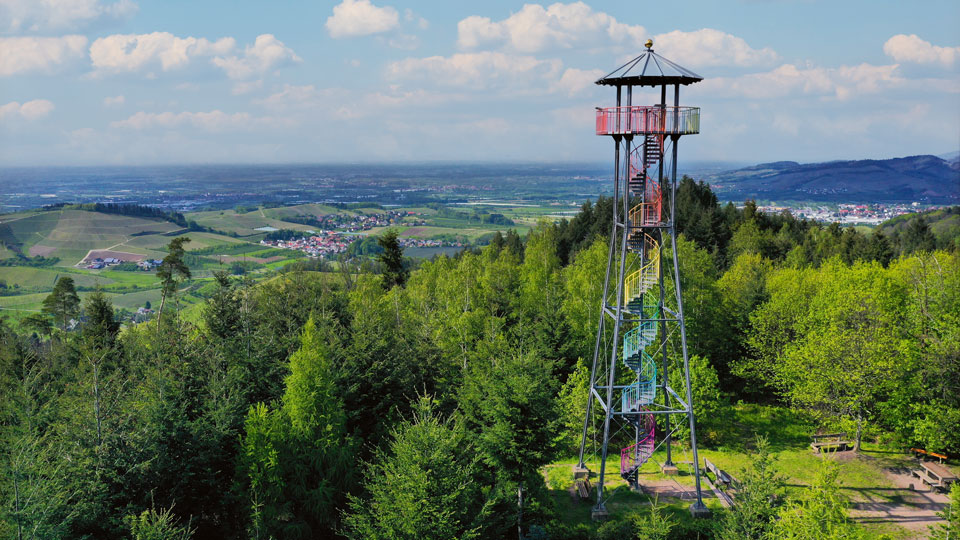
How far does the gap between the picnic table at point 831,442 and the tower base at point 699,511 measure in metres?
9.81

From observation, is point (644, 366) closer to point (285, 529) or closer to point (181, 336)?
point (285, 529)

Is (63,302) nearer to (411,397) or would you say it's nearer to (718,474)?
(411,397)

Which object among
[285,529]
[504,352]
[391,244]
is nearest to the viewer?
[285,529]

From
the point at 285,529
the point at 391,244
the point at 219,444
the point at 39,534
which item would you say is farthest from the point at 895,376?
the point at 391,244

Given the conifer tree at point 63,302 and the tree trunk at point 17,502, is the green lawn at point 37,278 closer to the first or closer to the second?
the conifer tree at point 63,302

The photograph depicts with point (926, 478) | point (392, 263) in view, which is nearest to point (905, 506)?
point (926, 478)

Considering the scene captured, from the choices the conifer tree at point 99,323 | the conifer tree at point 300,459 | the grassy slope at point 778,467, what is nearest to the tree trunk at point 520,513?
the grassy slope at point 778,467

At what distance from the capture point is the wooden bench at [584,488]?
2677 cm

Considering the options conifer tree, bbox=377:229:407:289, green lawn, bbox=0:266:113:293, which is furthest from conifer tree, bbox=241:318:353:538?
green lawn, bbox=0:266:113:293

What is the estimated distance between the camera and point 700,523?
2273 cm

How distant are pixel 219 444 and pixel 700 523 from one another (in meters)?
18.1

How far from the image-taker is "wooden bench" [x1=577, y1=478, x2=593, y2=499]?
26.8m

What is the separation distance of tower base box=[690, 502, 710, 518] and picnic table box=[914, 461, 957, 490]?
11.0m

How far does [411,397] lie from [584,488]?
9.48 meters
